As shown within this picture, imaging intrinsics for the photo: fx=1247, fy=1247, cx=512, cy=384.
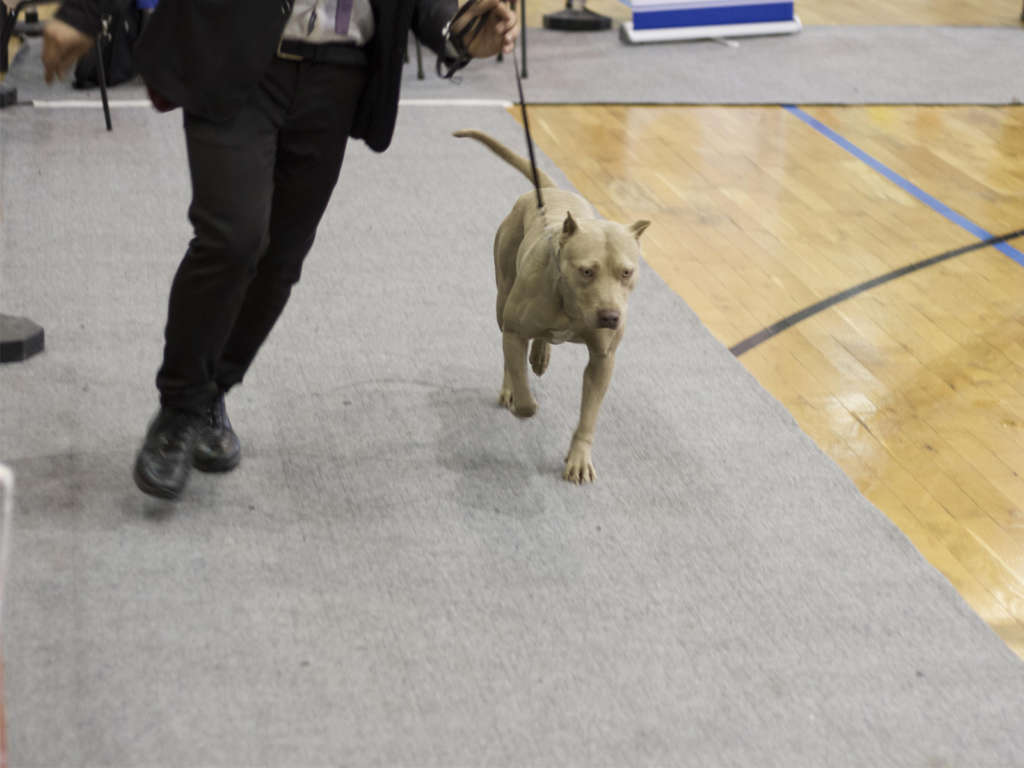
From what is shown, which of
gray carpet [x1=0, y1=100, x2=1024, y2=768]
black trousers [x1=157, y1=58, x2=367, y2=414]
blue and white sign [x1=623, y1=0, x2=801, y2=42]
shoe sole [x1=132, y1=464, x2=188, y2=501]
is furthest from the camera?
blue and white sign [x1=623, y1=0, x2=801, y2=42]

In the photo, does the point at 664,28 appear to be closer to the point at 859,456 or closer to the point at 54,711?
the point at 859,456

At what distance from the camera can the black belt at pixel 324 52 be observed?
229 cm

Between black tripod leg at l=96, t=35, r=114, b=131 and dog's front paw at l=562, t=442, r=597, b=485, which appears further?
black tripod leg at l=96, t=35, r=114, b=131

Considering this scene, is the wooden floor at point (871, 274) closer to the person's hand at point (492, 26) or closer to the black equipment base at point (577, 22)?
the person's hand at point (492, 26)

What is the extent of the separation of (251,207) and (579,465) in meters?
0.95

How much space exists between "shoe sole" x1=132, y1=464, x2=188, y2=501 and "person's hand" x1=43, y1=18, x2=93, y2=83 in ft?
2.65

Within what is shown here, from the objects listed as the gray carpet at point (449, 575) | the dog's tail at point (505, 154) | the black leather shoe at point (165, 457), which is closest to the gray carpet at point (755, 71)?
the gray carpet at point (449, 575)

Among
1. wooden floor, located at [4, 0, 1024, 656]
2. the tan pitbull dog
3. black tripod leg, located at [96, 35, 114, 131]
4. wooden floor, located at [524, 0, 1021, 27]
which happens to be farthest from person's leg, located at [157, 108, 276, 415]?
wooden floor, located at [524, 0, 1021, 27]

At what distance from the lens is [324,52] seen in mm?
2318

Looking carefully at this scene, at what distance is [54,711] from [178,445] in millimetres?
679

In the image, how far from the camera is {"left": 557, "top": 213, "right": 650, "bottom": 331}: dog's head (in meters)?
2.52

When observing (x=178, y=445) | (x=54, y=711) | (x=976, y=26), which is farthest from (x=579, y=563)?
(x=976, y=26)

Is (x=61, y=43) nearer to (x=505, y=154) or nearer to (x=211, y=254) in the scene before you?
(x=211, y=254)

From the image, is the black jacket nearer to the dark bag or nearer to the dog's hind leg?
the dog's hind leg
